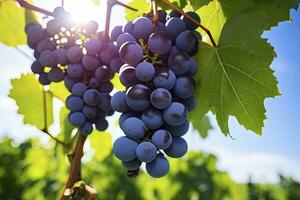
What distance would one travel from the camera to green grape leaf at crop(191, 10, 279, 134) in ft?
4.13

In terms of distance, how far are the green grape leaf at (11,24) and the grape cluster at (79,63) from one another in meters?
0.44

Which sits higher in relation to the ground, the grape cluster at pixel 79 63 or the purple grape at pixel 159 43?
the purple grape at pixel 159 43

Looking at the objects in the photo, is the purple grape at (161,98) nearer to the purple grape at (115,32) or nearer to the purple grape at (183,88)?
the purple grape at (183,88)

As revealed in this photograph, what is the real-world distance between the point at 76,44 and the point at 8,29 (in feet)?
1.97

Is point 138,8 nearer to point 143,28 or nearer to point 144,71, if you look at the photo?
point 143,28

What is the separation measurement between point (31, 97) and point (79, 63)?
739 mm

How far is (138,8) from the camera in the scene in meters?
1.63

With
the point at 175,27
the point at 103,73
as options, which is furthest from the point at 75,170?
the point at 175,27

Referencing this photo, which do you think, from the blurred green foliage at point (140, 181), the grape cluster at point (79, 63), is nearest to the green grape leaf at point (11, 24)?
the grape cluster at point (79, 63)

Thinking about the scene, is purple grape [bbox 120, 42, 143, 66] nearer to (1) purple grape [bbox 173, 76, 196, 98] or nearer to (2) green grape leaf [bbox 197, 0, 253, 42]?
(1) purple grape [bbox 173, 76, 196, 98]

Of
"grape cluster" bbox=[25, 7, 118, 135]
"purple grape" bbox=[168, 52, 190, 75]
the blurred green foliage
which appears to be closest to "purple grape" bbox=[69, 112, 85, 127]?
"grape cluster" bbox=[25, 7, 118, 135]

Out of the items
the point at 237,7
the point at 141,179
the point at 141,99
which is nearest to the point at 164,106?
the point at 141,99

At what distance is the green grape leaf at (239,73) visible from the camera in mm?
1259

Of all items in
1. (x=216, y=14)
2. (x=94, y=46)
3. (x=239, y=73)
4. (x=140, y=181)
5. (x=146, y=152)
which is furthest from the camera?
(x=140, y=181)
